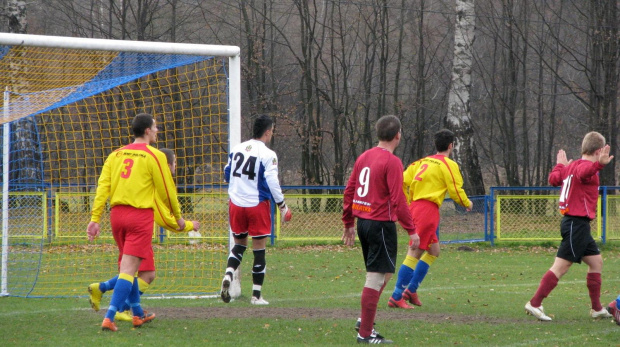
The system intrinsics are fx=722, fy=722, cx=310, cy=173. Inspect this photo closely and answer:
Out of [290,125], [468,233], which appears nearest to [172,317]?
[468,233]

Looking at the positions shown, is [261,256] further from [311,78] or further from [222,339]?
[311,78]

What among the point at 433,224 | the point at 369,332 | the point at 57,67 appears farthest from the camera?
the point at 57,67

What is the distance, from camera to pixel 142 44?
7.99m

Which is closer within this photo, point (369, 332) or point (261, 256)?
point (369, 332)

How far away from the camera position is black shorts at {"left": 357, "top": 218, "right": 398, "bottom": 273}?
5812 millimetres

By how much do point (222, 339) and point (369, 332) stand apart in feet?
4.04

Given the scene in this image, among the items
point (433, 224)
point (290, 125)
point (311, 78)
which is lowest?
point (433, 224)

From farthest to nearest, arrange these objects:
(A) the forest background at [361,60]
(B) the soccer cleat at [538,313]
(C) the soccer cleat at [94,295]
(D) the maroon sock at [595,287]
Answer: (A) the forest background at [361,60]
(D) the maroon sock at [595,287]
(B) the soccer cleat at [538,313]
(C) the soccer cleat at [94,295]

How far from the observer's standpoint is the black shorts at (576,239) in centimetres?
701

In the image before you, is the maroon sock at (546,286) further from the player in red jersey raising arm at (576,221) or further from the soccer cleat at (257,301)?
the soccer cleat at (257,301)

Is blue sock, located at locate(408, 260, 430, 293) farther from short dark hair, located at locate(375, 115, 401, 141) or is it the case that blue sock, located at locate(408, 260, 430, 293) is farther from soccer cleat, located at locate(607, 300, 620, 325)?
short dark hair, located at locate(375, 115, 401, 141)

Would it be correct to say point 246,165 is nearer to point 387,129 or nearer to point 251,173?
point 251,173

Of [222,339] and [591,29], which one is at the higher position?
[591,29]

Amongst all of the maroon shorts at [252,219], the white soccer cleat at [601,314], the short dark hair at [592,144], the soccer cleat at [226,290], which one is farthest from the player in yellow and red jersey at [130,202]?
the white soccer cleat at [601,314]
